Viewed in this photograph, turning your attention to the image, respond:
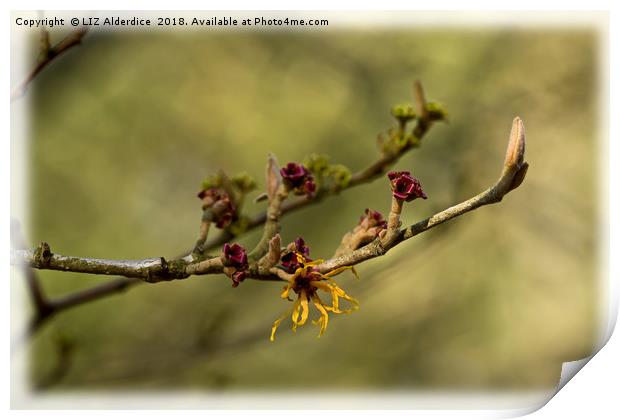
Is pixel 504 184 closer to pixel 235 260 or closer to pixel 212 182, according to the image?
pixel 235 260

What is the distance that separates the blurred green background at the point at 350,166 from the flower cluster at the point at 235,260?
7.02 ft

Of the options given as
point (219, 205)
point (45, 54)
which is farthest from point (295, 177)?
point (45, 54)

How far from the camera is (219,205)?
1.52m

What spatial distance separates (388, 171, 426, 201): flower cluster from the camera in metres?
1.14

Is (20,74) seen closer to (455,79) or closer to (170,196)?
(170,196)

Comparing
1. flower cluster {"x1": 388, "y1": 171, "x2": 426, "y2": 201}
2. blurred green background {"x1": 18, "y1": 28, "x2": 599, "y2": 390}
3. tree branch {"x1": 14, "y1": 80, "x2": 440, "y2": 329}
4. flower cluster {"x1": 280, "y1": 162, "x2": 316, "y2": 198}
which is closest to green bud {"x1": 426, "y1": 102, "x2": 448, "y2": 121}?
tree branch {"x1": 14, "y1": 80, "x2": 440, "y2": 329}

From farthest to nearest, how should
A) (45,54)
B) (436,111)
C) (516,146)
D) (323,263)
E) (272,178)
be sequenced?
1. (436,111)
2. (45,54)
3. (272,178)
4. (323,263)
5. (516,146)

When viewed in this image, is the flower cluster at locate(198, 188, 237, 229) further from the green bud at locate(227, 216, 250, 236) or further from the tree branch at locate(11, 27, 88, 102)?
the tree branch at locate(11, 27, 88, 102)

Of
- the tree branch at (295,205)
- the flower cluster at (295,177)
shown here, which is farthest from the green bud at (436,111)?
the flower cluster at (295,177)

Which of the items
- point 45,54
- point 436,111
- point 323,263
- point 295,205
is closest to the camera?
point 323,263

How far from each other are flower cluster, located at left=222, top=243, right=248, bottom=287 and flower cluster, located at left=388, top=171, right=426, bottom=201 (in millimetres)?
287

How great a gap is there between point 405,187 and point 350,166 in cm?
296

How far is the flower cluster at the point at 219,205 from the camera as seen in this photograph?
1.52 metres

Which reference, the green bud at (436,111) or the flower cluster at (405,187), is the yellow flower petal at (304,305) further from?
the green bud at (436,111)
